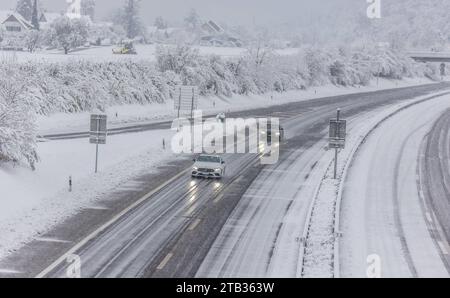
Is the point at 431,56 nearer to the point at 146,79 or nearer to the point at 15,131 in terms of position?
the point at 146,79

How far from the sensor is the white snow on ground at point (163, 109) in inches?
2214

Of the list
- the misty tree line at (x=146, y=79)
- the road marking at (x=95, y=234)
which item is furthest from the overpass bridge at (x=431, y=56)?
the road marking at (x=95, y=234)

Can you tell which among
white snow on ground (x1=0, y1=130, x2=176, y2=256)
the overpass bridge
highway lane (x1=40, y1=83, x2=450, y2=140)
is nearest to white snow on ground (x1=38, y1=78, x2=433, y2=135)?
highway lane (x1=40, y1=83, x2=450, y2=140)

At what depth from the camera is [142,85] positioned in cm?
7400

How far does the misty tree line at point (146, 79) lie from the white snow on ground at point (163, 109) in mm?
1053

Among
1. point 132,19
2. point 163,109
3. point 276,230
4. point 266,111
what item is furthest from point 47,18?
point 276,230

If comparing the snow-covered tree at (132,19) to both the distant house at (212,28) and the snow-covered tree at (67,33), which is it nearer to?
the distant house at (212,28)

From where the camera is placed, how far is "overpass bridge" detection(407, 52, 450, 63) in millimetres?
162062

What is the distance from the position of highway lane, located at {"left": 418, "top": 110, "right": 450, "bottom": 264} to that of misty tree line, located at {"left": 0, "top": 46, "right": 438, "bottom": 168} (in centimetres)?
1951

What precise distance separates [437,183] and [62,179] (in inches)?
818

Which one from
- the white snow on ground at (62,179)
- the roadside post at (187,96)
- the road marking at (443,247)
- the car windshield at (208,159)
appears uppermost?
the roadside post at (187,96)

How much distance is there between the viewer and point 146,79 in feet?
249

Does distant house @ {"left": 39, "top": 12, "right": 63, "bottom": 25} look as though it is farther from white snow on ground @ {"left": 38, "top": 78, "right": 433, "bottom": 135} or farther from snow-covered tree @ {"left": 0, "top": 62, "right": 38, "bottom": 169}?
snow-covered tree @ {"left": 0, "top": 62, "right": 38, "bottom": 169}
